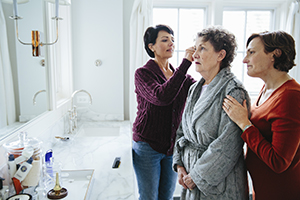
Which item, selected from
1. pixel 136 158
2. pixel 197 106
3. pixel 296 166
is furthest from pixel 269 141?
pixel 136 158

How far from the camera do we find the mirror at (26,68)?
118 cm

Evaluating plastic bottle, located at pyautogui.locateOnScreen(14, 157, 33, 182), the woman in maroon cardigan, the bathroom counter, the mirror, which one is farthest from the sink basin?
plastic bottle, located at pyautogui.locateOnScreen(14, 157, 33, 182)

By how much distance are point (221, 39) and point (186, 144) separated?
1.83 feet

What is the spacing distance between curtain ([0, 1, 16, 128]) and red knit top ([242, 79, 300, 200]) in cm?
111

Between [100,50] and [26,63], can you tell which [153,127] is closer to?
[26,63]

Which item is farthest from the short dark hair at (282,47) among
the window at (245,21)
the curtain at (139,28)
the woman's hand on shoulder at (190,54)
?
the window at (245,21)

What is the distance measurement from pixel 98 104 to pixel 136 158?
1.29m

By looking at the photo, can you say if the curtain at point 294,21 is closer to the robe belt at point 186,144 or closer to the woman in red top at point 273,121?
the woman in red top at point 273,121

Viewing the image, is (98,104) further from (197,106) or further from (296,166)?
(296,166)

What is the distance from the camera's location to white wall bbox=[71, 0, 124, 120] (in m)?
2.51

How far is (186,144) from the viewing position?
122cm

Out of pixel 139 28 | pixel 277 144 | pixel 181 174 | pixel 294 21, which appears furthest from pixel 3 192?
pixel 294 21

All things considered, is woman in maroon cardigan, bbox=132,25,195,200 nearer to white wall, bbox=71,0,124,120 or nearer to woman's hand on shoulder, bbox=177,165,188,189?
woman's hand on shoulder, bbox=177,165,188,189

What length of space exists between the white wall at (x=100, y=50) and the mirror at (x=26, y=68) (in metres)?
0.88
